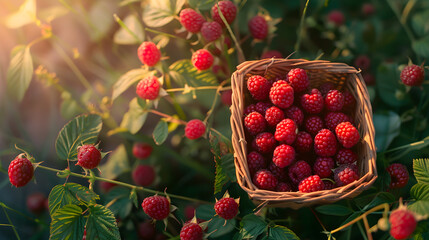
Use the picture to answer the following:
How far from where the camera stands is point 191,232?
0.88 m

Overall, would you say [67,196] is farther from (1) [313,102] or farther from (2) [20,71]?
(1) [313,102]

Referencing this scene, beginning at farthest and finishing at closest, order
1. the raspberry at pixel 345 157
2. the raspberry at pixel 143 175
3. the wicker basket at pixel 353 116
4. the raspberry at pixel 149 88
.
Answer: the raspberry at pixel 143 175
the raspberry at pixel 149 88
the raspberry at pixel 345 157
the wicker basket at pixel 353 116

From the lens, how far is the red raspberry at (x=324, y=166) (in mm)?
909

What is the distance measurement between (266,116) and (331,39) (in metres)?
0.71

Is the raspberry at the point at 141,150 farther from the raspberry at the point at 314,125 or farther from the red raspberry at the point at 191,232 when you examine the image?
the raspberry at the point at 314,125

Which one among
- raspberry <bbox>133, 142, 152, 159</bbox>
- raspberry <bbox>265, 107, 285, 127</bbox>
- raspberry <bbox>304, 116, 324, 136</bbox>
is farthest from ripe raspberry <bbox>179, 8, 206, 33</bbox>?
raspberry <bbox>133, 142, 152, 159</bbox>

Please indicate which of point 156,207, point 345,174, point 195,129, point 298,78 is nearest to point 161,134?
point 195,129

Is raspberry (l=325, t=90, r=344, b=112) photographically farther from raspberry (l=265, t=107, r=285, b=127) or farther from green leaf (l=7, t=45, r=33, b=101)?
green leaf (l=7, t=45, r=33, b=101)

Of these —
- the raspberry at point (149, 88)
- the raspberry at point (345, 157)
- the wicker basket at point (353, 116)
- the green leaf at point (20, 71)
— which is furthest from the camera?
the green leaf at point (20, 71)

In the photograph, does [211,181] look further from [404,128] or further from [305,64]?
[404,128]

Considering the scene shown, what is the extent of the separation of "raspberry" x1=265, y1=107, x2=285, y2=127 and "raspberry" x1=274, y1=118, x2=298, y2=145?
0.03 m

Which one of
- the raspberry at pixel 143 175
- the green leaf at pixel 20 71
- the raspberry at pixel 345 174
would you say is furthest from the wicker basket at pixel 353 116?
the green leaf at pixel 20 71

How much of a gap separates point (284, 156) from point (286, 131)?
0.23 ft

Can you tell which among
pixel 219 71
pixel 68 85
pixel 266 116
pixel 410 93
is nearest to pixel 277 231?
pixel 266 116
